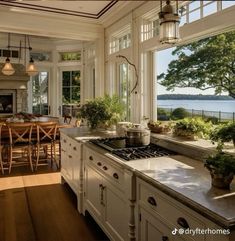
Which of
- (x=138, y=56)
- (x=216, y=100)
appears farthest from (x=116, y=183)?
(x=138, y=56)

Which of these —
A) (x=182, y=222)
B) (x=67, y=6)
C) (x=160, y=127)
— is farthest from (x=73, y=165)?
(x=67, y=6)

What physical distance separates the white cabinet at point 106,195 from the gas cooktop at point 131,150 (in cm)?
11

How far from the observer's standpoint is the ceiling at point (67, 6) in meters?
4.03

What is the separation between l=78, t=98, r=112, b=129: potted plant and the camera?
12.4 ft

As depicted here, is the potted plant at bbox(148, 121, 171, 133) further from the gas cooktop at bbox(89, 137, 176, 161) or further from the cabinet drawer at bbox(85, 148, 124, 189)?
the cabinet drawer at bbox(85, 148, 124, 189)

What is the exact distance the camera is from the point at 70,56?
791 centimetres

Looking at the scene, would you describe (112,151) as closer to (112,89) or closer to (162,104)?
(162,104)

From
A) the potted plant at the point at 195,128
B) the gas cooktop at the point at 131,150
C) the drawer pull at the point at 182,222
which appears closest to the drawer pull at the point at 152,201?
the drawer pull at the point at 182,222

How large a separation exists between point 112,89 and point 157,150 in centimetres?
267

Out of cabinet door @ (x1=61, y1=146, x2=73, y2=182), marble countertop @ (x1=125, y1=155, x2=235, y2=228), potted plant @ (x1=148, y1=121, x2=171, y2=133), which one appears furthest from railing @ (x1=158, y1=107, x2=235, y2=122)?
cabinet door @ (x1=61, y1=146, x2=73, y2=182)

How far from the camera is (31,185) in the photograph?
4.21 metres

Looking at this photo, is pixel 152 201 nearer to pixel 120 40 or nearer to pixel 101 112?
pixel 101 112

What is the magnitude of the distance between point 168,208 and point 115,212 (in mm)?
823

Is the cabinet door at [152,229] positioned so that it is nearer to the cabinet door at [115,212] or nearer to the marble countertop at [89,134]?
the cabinet door at [115,212]
